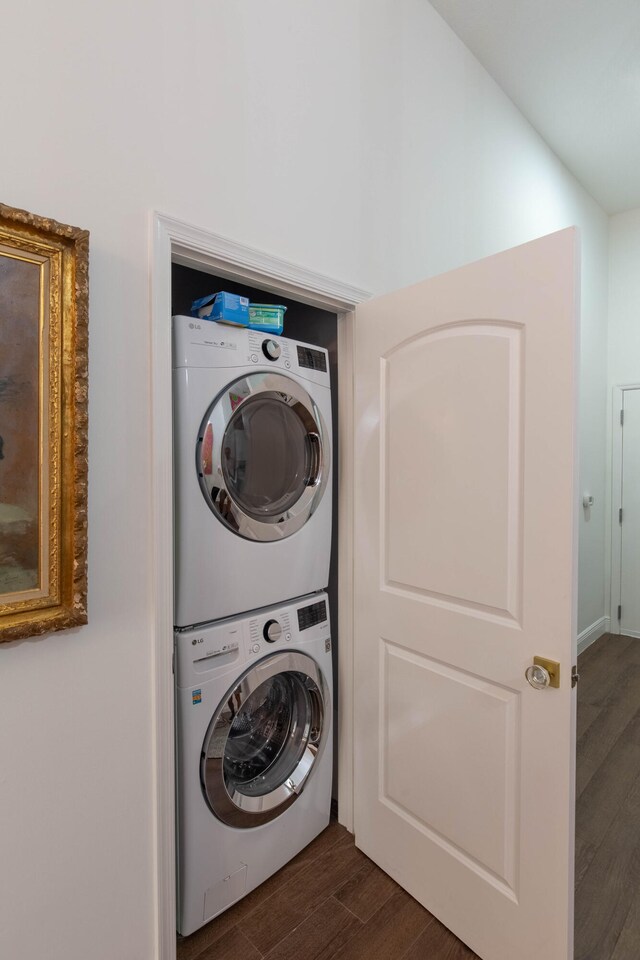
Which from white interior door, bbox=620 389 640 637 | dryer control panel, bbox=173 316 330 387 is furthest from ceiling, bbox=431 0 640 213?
white interior door, bbox=620 389 640 637

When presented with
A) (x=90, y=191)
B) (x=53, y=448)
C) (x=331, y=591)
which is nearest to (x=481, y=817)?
(x=331, y=591)

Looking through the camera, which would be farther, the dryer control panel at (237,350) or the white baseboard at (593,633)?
the white baseboard at (593,633)

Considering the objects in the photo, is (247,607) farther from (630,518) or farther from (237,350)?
(630,518)

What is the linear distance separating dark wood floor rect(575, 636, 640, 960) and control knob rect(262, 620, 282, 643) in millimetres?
1203

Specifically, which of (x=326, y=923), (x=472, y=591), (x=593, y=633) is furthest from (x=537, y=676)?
(x=593, y=633)

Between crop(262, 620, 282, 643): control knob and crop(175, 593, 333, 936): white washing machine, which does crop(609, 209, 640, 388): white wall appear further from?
crop(262, 620, 282, 643): control knob

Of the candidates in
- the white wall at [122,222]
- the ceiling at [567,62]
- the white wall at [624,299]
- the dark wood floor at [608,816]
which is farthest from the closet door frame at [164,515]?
the white wall at [624,299]

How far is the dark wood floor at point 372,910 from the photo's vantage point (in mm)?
1413

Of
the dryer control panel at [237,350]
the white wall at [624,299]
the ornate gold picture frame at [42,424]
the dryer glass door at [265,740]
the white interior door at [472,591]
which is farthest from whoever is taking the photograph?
the white wall at [624,299]

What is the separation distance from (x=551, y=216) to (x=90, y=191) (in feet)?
9.43

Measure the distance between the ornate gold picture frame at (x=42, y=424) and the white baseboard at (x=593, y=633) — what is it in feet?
12.1

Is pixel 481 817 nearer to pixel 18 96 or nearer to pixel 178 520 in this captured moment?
pixel 178 520

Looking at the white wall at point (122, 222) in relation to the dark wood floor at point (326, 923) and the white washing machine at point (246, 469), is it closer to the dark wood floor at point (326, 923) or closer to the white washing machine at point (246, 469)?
the white washing machine at point (246, 469)

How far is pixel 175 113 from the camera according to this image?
1.24m
